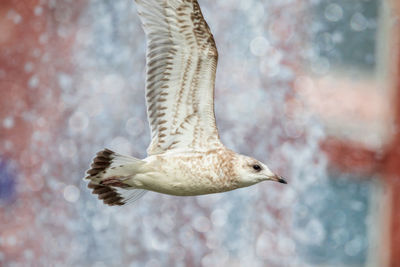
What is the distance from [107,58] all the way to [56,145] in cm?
78

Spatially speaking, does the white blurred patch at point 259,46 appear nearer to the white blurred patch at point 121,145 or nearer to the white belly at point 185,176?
the white blurred patch at point 121,145

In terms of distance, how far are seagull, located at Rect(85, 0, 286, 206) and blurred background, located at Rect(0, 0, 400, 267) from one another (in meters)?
3.08

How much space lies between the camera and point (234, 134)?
232 inches

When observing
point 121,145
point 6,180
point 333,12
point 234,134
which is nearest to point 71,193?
point 6,180

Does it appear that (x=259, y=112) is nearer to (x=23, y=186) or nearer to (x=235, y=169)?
(x=23, y=186)

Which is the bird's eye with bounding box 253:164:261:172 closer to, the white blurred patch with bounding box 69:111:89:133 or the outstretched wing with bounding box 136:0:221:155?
the outstretched wing with bounding box 136:0:221:155

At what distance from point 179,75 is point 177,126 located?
0.17m

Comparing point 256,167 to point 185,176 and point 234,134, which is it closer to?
point 185,176

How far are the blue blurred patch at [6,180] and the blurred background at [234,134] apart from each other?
2 cm

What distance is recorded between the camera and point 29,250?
6453 millimetres

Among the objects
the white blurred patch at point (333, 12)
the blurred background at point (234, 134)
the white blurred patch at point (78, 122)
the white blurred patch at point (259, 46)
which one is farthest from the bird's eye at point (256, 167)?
the white blurred patch at point (78, 122)

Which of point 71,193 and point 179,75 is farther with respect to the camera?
point 71,193

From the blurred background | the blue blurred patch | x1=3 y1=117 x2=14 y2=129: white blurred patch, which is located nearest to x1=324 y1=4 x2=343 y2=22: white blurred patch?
the blurred background

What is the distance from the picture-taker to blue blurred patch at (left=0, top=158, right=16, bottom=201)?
20.9 ft
